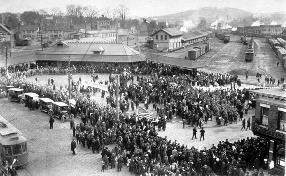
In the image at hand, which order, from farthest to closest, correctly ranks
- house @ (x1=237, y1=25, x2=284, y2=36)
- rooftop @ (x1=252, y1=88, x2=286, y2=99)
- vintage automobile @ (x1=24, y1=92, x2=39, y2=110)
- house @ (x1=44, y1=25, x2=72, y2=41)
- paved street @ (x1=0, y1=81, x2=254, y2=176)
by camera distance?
house @ (x1=237, y1=25, x2=284, y2=36) → house @ (x1=44, y1=25, x2=72, y2=41) → vintage automobile @ (x1=24, y1=92, x2=39, y2=110) → paved street @ (x1=0, y1=81, x2=254, y2=176) → rooftop @ (x1=252, y1=88, x2=286, y2=99)

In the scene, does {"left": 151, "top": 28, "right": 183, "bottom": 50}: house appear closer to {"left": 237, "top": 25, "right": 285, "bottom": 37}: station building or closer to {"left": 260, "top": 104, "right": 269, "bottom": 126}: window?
{"left": 260, "top": 104, "right": 269, "bottom": 126}: window

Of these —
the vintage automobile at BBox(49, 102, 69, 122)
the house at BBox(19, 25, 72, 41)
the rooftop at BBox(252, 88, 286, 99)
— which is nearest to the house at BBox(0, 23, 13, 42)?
the house at BBox(19, 25, 72, 41)

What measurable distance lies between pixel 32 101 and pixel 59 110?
4.28 m

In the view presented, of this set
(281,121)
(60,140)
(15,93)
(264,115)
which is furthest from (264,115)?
(15,93)

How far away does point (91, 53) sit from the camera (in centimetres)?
5553

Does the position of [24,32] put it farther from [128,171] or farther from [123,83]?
[128,171]

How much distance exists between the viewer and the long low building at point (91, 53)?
5362 cm

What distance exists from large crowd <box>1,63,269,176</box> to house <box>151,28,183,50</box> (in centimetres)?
2423

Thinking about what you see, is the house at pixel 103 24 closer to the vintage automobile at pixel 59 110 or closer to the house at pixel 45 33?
the house at pixel 45 33

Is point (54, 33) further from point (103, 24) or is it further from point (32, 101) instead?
point (32, 101)

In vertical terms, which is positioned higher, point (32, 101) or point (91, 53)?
point (91, 53)

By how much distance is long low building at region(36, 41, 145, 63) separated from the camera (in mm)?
53625

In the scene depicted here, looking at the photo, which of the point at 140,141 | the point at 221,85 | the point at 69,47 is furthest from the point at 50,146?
the point at 69,47

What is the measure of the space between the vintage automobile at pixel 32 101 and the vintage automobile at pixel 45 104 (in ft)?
2.15
